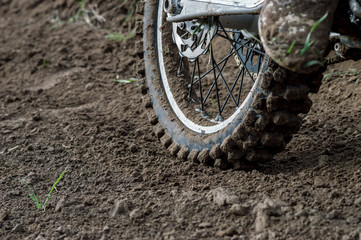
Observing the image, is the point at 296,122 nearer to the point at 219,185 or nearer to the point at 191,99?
the point at 219,185

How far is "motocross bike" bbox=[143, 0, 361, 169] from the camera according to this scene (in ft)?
6.54

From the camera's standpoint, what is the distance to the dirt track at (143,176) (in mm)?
1847

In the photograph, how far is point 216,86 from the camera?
254cm

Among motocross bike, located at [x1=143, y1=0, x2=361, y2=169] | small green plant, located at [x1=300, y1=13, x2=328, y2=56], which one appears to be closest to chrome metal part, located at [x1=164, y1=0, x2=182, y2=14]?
motocross bike, located at [x1=143, y1=0, x2=361, y2=169]

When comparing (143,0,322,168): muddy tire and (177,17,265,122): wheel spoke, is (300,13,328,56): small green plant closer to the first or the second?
(143,0,322,168): muddy tire

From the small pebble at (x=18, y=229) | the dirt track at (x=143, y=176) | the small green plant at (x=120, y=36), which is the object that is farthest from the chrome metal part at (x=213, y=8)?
the small green plant at (x=120, y=36)

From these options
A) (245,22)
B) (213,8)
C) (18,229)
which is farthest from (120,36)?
(18,229)

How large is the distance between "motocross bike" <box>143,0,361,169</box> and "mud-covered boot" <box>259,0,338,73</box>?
0.11 m

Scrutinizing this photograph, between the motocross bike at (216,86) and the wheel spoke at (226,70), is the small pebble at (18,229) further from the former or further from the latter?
the wheel spoke at (226,70)

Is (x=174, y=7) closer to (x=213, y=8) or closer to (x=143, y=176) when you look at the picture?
(x=213, y=8)

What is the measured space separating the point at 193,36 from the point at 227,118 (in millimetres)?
419

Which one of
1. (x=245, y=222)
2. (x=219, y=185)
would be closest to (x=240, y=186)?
(x=219, y=185)

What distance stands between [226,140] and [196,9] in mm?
602

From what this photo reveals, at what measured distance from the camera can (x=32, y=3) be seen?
6133 mm
